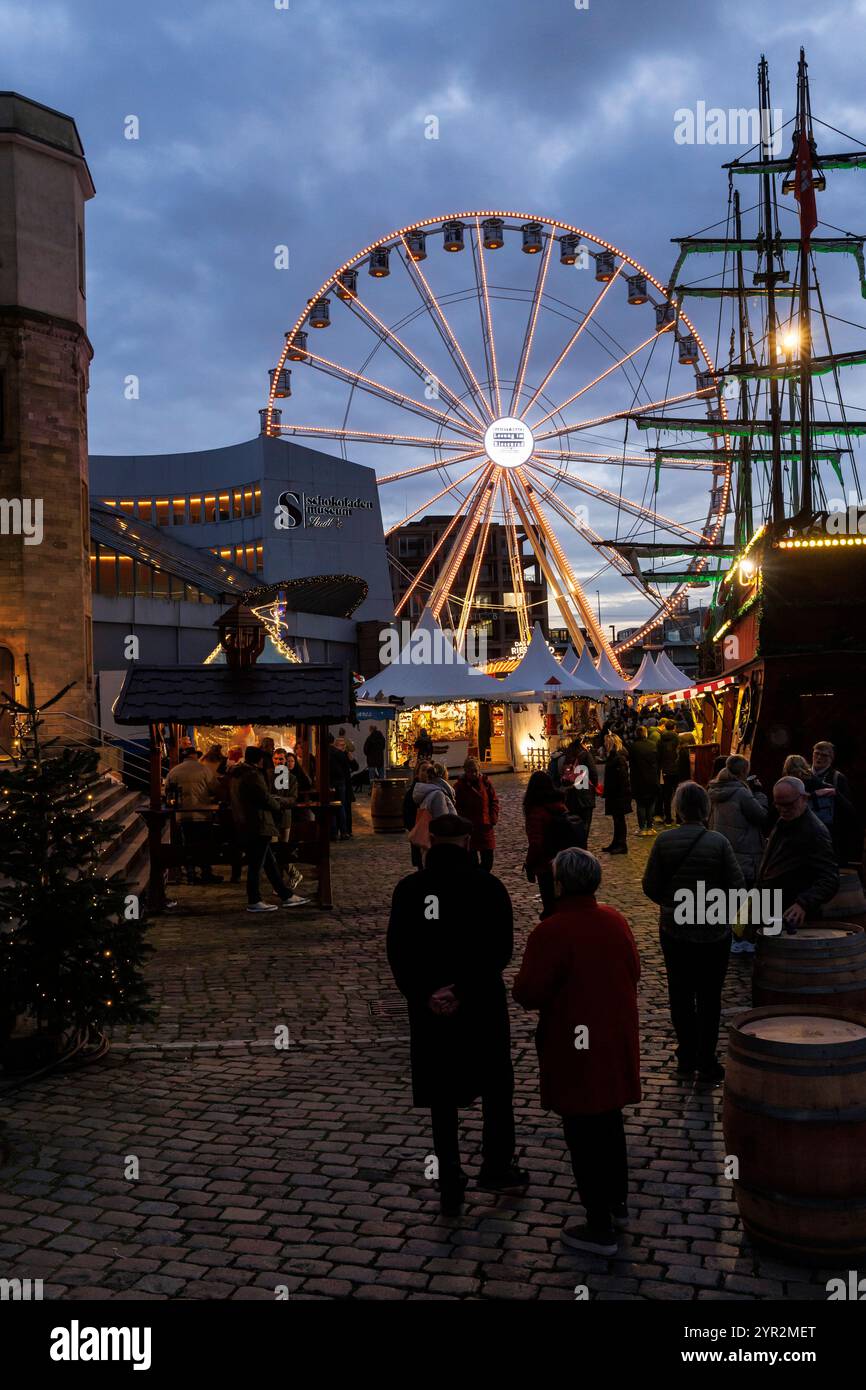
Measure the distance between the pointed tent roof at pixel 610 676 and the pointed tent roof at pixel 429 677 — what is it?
441 cm

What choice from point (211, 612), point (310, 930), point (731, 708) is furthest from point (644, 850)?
point (211, 612)

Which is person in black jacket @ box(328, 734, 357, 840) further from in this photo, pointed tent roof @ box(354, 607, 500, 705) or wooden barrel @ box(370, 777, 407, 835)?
pointed tent roof @ box(354, 607, 500, 705)

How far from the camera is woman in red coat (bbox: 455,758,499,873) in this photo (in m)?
12.7

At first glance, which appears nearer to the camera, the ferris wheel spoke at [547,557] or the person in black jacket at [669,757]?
the person in black jacket at [669,757]

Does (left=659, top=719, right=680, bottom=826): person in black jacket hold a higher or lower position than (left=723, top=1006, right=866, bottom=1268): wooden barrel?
higher

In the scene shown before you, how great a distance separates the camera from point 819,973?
5684mm

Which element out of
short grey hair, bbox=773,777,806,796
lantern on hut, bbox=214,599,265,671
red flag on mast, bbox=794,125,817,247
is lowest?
short grey hair, bbox=773,777,806,796

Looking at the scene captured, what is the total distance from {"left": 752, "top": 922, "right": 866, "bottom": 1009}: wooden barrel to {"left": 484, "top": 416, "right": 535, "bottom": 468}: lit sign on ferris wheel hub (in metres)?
30.3

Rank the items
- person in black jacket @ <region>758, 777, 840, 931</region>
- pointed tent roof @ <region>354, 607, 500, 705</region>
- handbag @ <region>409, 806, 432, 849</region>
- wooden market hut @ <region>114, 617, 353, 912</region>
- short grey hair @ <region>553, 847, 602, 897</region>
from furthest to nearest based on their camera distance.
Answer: pointed tent roof @ <region>354, 607, 500, 705</region>, wooden market hut @ <region>114, 617, 353, 912</region>, handbag @ <region>409, 806, 432, 849</region>, person in black jacket @ <region>758, 777, 840, 931</region>, short grey hair @ <region>553, 847, 602, 897</region>

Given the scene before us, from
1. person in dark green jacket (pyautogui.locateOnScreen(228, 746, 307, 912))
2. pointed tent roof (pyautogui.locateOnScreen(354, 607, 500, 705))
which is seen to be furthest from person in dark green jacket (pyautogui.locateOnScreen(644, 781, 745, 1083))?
pointed tent roof (pyautogui.locateOnScreen(354, 607, 500, 705))

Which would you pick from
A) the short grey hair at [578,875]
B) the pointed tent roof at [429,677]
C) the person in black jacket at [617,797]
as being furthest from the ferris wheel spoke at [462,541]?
the short grey hair at [578,875]

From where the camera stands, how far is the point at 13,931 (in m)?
7.13

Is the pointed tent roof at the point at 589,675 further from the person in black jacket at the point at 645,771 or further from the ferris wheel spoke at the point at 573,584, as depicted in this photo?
the person in black jacket at the point at 645,771

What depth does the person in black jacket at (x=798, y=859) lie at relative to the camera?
22.2 ft
